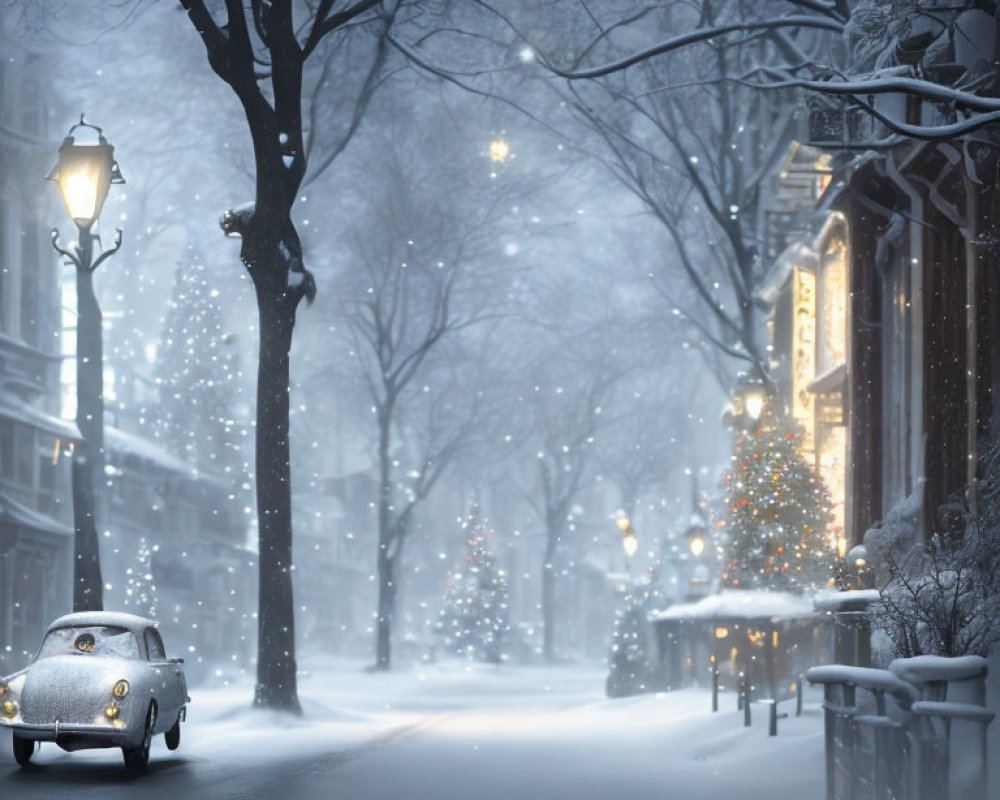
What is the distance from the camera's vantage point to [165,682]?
53.2 ft

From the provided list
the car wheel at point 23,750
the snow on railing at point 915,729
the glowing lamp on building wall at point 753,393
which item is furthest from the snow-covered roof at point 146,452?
the snow on railing at point 915,729

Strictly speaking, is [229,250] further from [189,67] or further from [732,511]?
[732,511]

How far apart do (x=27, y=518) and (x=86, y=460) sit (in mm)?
24830

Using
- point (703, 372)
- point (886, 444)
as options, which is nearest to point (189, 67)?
point (886, 444)

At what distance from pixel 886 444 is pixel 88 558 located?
11.8 meters

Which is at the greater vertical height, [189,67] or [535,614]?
[189,67]

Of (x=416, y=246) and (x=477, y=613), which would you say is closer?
(x=416, y=246)

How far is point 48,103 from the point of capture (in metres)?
47.1

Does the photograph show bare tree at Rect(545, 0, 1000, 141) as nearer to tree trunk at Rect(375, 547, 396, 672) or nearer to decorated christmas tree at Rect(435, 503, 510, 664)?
tree trunk at Rect(375, 547, 396, 672)

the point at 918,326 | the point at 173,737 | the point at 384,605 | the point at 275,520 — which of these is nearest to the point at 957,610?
the point at 173,737

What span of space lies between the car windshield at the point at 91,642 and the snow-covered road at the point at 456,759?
1055 mm

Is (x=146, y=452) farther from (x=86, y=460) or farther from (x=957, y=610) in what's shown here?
(x=957, y=610)

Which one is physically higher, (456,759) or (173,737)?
(173,737)

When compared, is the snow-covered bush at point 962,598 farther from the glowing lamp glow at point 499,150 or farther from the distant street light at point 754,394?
the glowing lamp glow at point 499,150
